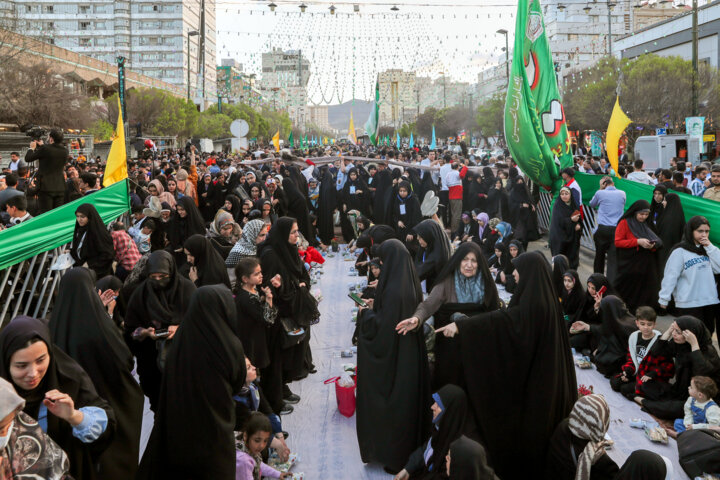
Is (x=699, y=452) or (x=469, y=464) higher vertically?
(x=469, y=464)

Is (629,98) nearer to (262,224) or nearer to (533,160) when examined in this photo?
(533,160)

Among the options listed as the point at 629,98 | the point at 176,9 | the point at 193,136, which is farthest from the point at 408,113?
the point at 629,98

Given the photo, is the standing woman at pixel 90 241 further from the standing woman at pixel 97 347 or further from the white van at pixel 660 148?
the white van at pixel 660 148

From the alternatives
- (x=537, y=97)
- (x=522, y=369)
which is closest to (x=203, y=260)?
(x=522, y=369)

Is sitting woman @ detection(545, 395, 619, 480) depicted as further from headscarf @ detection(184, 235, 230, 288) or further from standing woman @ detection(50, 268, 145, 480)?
headscarf @ detection(184, 235, 230, 288)

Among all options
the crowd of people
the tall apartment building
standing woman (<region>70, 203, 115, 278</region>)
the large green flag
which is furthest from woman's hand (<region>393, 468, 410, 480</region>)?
the tall apartment building

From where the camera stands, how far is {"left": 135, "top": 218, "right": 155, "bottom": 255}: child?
23.5ft

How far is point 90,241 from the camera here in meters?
5.93

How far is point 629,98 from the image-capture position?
87.2 ft

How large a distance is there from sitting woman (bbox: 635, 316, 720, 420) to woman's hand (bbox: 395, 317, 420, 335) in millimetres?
1989

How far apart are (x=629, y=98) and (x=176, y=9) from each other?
47047 millimetres

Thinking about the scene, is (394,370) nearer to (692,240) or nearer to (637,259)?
(692,240)

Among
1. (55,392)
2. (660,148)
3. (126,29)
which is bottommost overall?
(55,392)

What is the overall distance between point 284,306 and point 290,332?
195 millimetres
